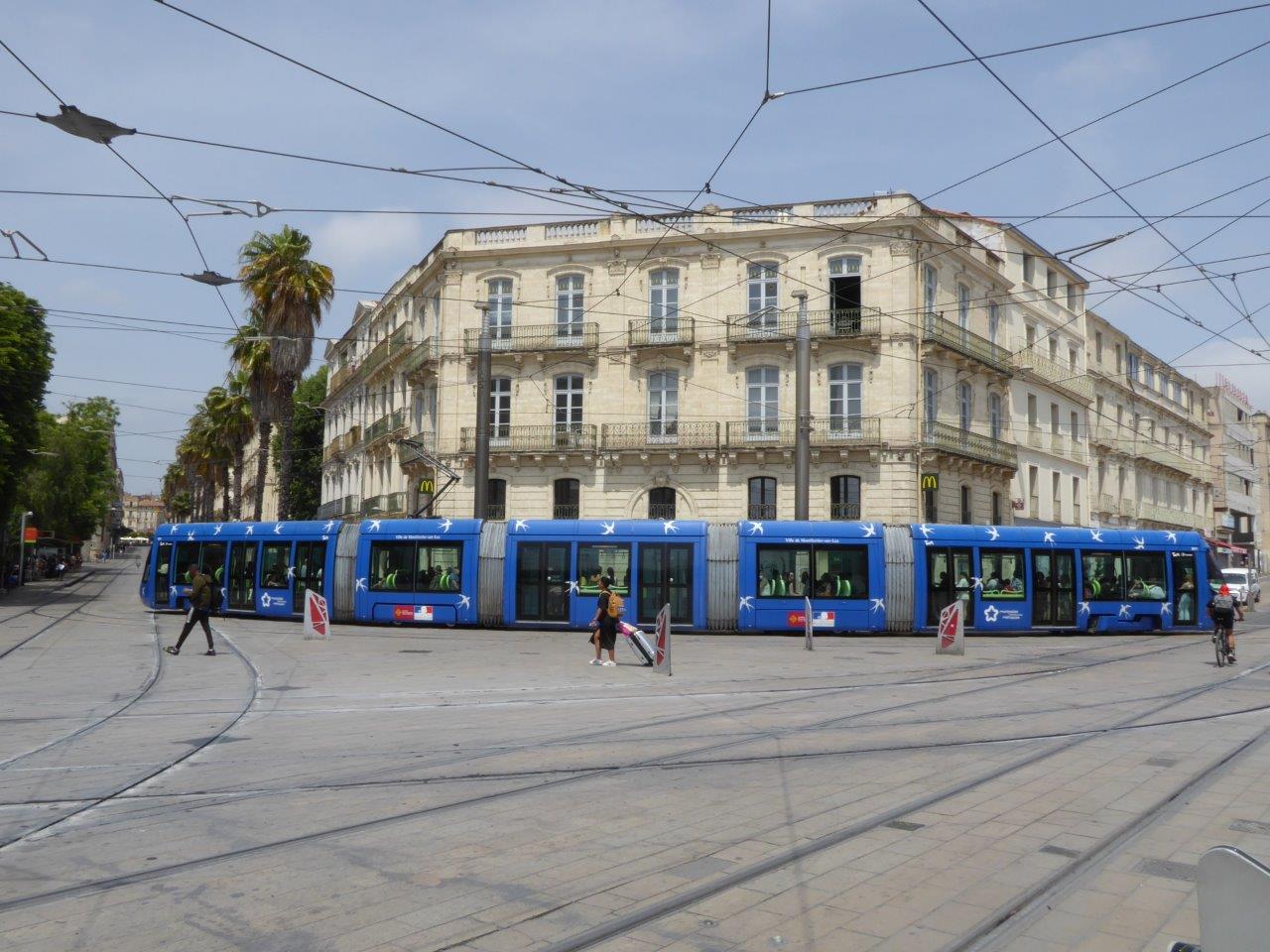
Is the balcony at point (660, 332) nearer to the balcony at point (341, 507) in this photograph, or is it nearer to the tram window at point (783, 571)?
the tram window at point (783, 571)

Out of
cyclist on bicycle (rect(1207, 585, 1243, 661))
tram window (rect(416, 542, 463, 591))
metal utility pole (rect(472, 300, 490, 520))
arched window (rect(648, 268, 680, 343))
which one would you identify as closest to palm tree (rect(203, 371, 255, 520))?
arched window (rect(648, 268, 680, 343))

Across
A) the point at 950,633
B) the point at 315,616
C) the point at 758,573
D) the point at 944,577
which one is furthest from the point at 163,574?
the point at 950,633

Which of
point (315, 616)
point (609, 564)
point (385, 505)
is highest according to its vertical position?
point (385, 505)

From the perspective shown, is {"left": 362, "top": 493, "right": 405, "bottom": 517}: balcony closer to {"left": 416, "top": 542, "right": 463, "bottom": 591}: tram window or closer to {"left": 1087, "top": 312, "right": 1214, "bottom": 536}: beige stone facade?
{"left": 416, "top": 542, "right": 463, "bottom": 591}: tram window

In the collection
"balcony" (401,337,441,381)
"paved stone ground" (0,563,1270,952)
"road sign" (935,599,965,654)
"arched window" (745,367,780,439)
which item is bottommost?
"paved stone ground" (0,563,1270,952)

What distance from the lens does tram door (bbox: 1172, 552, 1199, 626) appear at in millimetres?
26469

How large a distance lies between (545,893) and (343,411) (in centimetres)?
5263

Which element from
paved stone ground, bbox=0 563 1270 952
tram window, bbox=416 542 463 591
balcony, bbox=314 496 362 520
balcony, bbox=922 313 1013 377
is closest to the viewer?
paved stone ground, bbox=0 563 1270 952

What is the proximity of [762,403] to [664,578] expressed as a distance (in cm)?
1150

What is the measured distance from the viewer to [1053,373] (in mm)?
44188

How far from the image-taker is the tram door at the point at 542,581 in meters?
25.6

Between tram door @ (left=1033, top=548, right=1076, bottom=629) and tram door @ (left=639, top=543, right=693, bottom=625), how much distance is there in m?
7.77

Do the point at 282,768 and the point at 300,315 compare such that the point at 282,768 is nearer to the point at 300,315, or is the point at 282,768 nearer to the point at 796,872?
the point at 796,872

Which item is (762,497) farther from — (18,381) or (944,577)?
(18,381)
